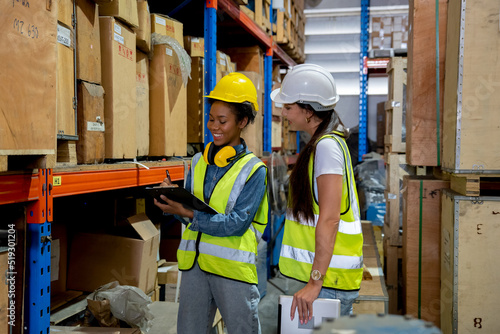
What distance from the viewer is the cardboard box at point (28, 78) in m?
1.33

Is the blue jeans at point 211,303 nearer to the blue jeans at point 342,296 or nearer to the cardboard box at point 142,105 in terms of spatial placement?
the blue jeans at point 342,296

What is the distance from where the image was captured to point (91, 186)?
2.08 meters

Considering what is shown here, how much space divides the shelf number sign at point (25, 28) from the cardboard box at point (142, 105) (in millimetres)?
1280

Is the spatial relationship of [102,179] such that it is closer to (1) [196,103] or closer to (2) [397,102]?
(1) [196,103]

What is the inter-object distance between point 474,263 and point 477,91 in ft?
3.74

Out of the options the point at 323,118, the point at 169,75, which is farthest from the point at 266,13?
the point at 323,118

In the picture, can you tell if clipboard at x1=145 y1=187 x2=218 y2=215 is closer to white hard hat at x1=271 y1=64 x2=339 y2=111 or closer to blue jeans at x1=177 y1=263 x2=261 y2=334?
blue jeans at x1=177 y1=263 x2=261 y2=334

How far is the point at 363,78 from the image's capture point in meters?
9.63

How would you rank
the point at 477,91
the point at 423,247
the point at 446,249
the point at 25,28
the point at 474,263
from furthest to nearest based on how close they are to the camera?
the point at 423,247
the point at 446,249
the point at 474,263
the point at 477,91
the point at 25,28

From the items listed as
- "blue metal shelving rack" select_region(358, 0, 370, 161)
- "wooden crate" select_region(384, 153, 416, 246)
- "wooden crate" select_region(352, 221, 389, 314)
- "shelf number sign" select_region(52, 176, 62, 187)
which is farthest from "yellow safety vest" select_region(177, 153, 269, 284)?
"blue metal shelving rack" select_region(358, 0, 370, 161)

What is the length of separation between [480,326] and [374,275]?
101 centimetres

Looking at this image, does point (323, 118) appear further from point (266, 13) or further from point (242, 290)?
point (266, 13)

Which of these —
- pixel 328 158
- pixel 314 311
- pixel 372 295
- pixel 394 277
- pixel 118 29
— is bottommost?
pixel 394 277

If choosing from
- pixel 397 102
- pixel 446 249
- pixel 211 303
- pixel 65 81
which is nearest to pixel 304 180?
pixel 211 303
